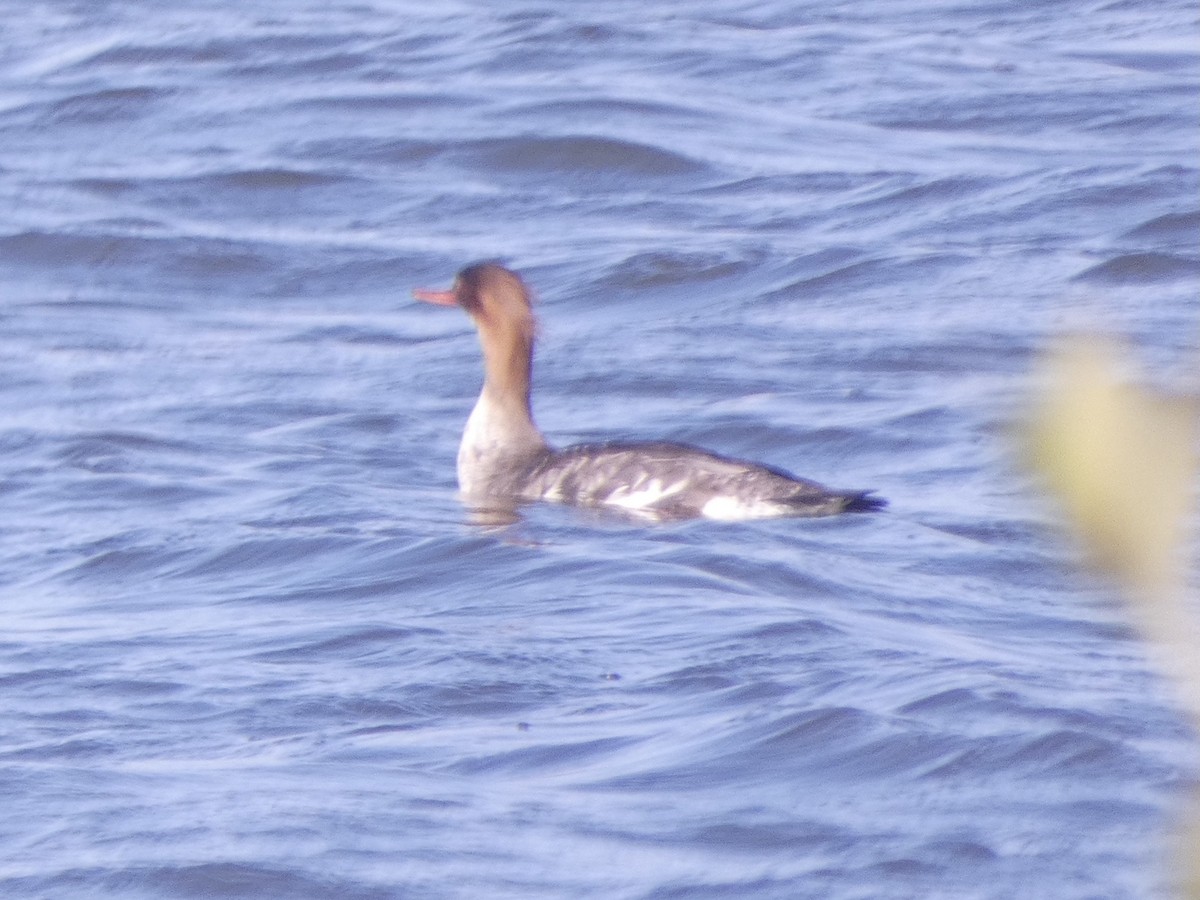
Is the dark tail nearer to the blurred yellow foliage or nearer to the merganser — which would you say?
the merganser

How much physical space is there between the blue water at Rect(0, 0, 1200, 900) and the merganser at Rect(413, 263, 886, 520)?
13cm

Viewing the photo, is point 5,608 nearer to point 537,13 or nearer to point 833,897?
point 833,897

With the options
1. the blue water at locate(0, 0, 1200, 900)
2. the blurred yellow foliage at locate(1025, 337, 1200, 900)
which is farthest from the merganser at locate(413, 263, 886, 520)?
the blurred yellow foliage at locate(1025, 337, 1200, 900)

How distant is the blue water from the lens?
5.27 meters

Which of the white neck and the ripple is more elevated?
the white neck

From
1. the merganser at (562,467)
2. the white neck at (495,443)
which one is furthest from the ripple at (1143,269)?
the white neck at (495,443)

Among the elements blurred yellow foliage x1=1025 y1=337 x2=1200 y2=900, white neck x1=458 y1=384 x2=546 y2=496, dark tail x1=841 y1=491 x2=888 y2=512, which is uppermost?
blurred yellow foliage x1=1025 y1=337 x2=1200 y2=900

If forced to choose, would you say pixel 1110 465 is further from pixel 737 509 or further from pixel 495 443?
pixel 495 443

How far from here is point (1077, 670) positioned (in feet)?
21.1

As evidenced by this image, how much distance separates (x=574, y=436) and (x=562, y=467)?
1747 millimetres

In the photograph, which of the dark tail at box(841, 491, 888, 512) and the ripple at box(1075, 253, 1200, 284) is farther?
the ripple at box(1075, 253, 1200, 284)

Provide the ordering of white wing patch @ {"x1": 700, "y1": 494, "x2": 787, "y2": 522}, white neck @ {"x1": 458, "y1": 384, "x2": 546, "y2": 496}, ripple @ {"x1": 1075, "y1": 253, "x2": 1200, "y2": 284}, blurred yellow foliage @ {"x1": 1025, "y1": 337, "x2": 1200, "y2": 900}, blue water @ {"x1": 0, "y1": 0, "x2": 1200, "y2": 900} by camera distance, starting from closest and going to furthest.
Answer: blurred yellow foliage @ {"x1": 1025, "y1": 337, "x2": 1200, "y2": 900}
blue water @ {"x1": 0, "y1": 0, "x2": 1200, "y2": 900}
white wing patch @ {"x1": 700, "y1": 494, "x2": 787, "y2": 522}
white neck @ {"x1": 458, "y1": 384, "x2": 546, "y2": 496}
ripple @ {"x1": 1075, "y1": 253, "x2": 1200, "y2": 284}

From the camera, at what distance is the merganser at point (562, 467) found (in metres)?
8.86

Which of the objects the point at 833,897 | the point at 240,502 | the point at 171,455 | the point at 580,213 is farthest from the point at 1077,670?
the point at 580,213
